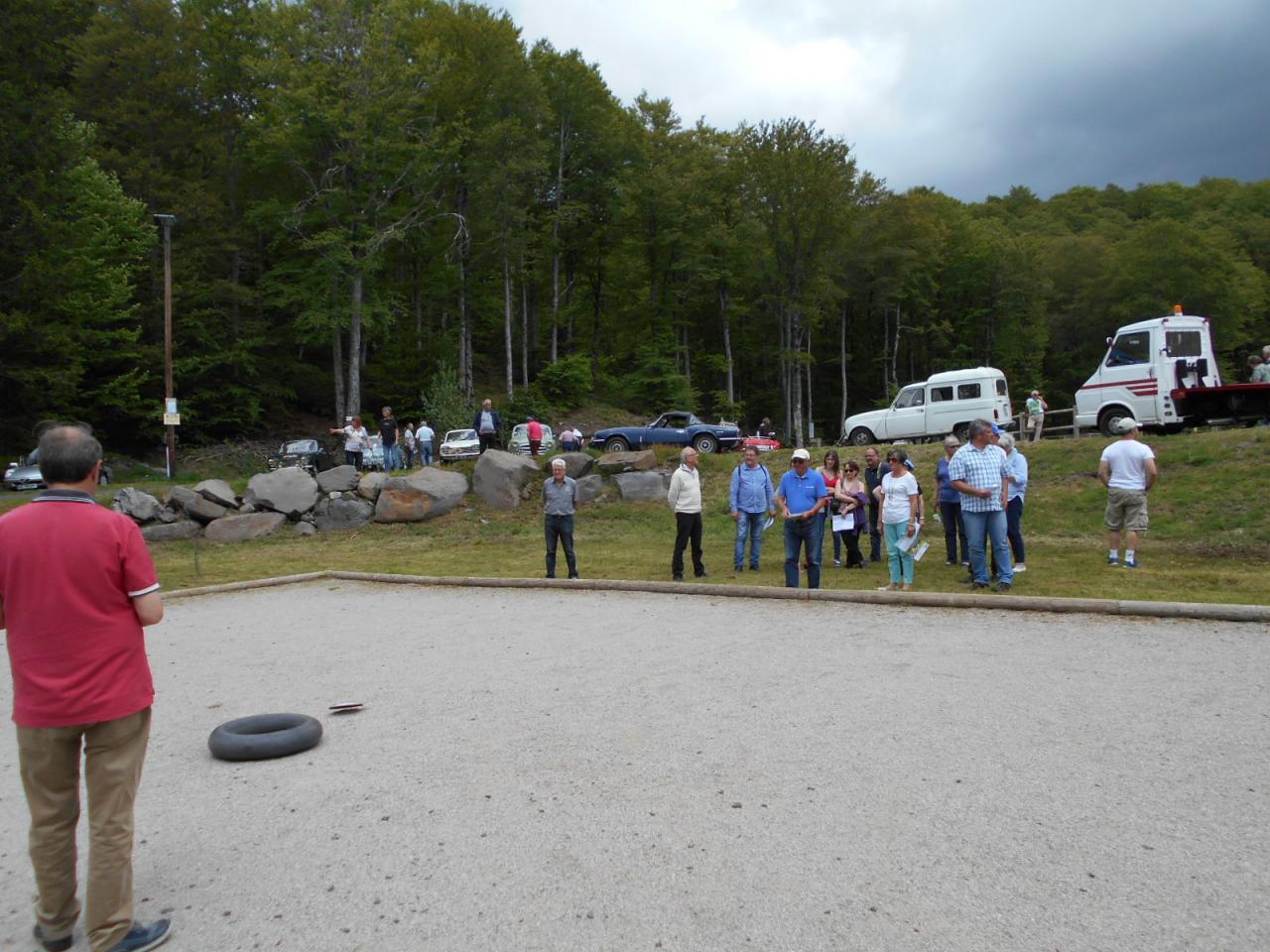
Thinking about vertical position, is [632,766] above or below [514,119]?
below

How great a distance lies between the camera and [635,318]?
50.5m

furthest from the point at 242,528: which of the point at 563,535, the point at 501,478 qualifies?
the point at 563,535

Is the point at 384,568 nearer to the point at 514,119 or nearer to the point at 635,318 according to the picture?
the point at 514,119

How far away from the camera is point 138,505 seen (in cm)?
2002

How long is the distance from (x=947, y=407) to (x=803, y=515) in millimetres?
14877

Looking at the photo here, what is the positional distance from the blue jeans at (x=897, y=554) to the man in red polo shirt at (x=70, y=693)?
8.35 metres

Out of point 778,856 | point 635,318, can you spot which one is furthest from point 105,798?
point 635,318

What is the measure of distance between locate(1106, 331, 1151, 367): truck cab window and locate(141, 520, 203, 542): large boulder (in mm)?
21362

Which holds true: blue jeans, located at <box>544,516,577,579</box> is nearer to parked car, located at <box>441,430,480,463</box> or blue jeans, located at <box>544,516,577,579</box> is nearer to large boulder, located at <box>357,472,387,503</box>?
large boulder, located at <box>357,472,387,503</box>

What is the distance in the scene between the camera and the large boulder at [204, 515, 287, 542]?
19734 millimetres

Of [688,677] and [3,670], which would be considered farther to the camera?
[3,670]

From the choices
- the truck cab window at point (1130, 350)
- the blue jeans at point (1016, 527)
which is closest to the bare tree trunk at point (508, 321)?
the truck cab window at point (1130, 350)

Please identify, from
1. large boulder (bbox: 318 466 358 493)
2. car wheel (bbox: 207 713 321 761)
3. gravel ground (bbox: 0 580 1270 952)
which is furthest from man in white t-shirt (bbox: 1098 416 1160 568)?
large boulder (bbox: 318 466 358 493)

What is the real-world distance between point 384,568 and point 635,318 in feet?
124
